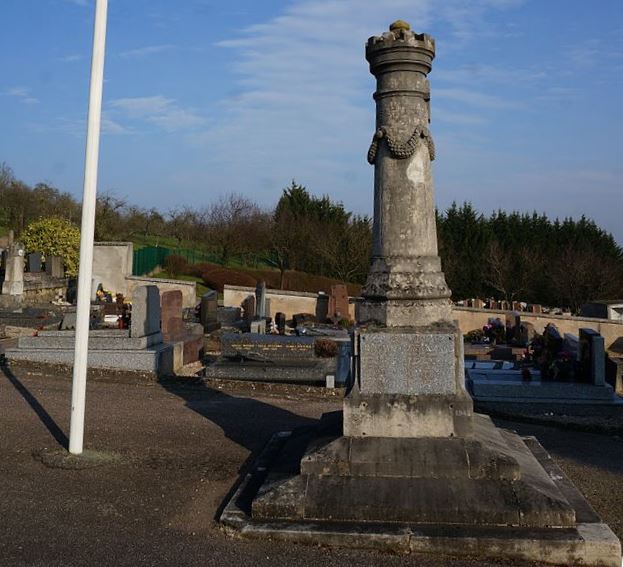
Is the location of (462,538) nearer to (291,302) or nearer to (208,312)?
(208,312)

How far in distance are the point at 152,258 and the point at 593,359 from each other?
34144 mm

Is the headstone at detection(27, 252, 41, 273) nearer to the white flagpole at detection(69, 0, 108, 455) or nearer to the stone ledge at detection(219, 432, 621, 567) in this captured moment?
the white flagpole at detection(69, 0, 108, 455)

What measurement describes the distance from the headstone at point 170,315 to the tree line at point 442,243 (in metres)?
24.5

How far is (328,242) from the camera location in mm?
41625

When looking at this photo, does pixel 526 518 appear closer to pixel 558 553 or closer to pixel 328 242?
pixel 558 553

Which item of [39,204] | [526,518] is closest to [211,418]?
[526,518]

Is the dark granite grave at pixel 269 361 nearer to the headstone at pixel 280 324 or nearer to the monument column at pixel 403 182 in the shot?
the headstone at pixel 280 324

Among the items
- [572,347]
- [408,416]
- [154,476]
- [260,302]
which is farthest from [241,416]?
[260,302]

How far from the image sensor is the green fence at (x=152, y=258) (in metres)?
38.8

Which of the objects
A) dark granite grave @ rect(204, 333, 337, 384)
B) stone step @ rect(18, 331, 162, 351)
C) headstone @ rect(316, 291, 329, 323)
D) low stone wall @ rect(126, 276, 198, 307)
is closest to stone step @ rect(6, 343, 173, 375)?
stone step @ rect(18, 331, 162, 351)

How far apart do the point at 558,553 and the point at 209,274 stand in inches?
1381

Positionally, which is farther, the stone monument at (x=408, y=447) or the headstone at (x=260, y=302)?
the headstone at (x=260, y=302)

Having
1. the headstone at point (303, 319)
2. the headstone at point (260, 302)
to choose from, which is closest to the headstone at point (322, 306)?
the headstone at point (303, 319)

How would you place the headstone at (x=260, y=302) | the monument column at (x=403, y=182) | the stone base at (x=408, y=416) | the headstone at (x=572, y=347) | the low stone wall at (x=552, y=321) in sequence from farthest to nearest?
the low stone wall at (x=552, y=321) → the headstone at (x=260, y=302) → the headstone at (x=572, y=347) → the monument column at (x=403, y=182) → the stone base at (x=408, y=416)
